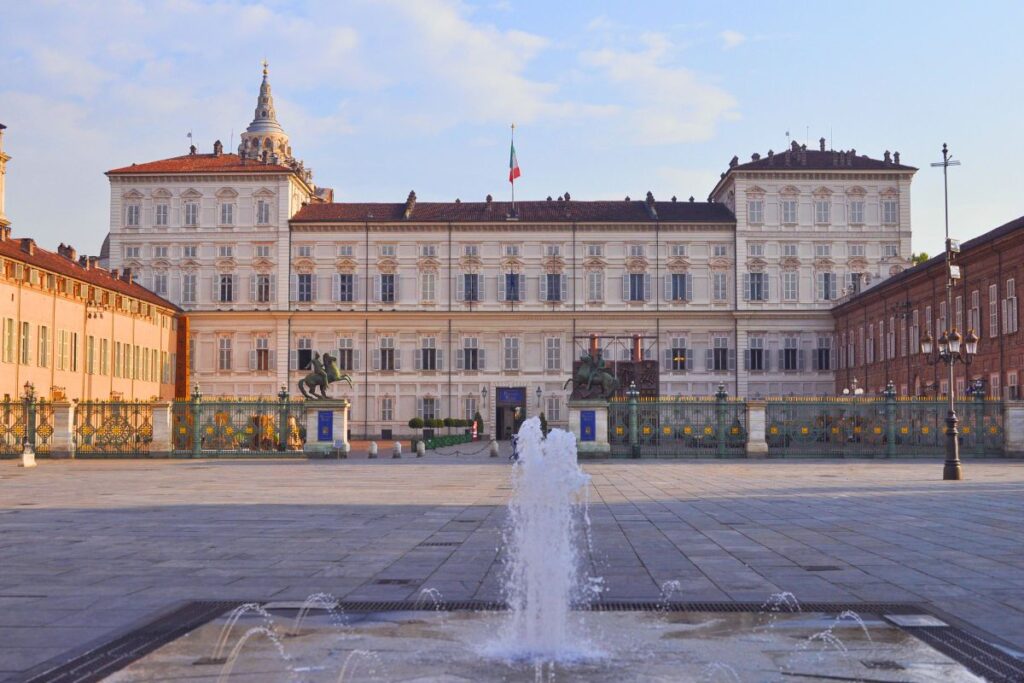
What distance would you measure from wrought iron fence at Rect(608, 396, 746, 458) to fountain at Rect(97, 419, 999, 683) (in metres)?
29.3

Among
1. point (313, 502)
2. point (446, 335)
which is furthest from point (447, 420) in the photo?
point (313, 502)

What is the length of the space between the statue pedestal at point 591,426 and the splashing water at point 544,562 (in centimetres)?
2814

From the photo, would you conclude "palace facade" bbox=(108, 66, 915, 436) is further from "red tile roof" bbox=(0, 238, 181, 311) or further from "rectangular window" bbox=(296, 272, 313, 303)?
"red tile roof" bbox=(0, 238, 181, 311)

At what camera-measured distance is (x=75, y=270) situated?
184ft

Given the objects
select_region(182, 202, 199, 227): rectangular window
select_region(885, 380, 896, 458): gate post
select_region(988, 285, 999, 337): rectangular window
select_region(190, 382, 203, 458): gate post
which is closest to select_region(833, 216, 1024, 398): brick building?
select_region(988, 285, 999, 337): rectangular window

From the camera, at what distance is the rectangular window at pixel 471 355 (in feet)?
226

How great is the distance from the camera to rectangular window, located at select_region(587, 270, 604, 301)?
69.2 meters

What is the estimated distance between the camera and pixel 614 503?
60.8 feet

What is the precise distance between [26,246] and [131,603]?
48.8m

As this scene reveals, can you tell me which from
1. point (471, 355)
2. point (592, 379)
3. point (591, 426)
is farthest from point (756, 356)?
point (591, 426)

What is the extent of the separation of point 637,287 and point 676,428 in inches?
1239

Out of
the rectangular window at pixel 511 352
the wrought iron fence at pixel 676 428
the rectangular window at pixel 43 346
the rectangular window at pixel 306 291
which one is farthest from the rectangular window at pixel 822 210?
the rectangular window at pixel 43 346

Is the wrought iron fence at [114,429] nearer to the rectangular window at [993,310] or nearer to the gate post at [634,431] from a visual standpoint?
the gate post at [634,431]

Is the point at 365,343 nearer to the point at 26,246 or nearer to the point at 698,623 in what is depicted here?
the point at 26,246
